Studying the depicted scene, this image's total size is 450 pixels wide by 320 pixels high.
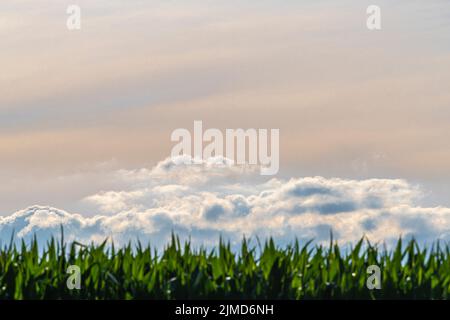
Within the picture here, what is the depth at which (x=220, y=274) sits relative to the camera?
9078 millimetres

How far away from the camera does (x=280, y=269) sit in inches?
358

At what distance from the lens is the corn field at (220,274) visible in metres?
8.88

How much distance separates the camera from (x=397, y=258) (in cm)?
960

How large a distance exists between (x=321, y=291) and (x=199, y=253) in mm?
1482

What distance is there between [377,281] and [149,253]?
2.51 meters

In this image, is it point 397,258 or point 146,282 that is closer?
point 146,282

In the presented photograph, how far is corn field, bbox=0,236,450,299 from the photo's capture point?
29.1ft
